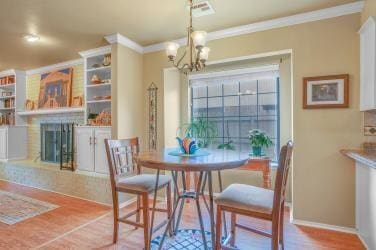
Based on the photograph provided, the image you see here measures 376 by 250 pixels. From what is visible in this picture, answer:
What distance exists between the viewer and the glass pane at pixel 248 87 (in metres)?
3.56

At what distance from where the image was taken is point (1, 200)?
3449mm

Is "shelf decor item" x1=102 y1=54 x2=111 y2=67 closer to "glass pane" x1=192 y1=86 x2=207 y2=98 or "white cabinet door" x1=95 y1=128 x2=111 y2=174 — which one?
"white cabinet door" x1=95 y1=128 x2=111 y2=174

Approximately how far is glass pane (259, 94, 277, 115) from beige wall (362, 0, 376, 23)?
54.6 inches

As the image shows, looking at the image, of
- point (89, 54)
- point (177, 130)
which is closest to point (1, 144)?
point (89, 54)

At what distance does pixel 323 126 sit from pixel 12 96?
6044 mm

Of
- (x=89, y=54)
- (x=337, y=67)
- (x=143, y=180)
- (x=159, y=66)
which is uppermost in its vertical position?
(x=89, y=54)

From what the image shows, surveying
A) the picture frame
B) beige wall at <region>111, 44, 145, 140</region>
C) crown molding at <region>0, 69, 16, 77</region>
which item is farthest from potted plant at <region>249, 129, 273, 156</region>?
crown molding at <region>0, 69, 16, 77</region>

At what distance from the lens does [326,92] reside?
249 centimetres

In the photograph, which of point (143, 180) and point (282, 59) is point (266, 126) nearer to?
point (282, 59)

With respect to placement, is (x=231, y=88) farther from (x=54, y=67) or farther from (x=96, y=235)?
(x=54, y=67)

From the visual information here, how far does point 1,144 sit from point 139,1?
461 centimetres

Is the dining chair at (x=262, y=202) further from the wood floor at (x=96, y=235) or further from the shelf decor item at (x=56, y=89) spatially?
the shelf decor item at (x=56, y=89)

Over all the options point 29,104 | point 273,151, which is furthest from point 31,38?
point 273,151

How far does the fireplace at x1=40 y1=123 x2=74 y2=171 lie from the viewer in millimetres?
4215
